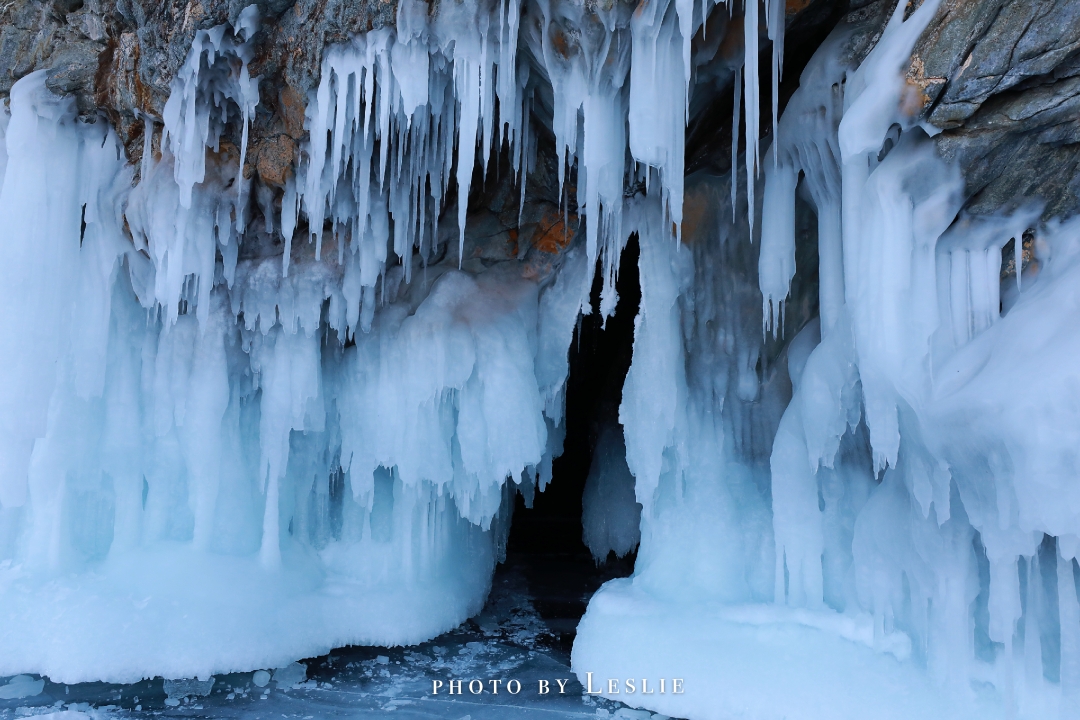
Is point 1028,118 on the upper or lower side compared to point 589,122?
lower

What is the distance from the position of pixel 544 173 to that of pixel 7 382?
185 inches

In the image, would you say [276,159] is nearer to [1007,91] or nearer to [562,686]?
[562,686]

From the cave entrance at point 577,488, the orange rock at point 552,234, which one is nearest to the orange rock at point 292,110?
the orange rock at point 552,234

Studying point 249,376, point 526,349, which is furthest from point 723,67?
point 249,376

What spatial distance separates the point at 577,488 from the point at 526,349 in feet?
23.0

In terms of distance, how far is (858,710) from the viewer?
4.23m

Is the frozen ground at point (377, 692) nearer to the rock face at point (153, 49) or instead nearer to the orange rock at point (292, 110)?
the rock face at point (153, 49)

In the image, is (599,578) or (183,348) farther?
(599,578)

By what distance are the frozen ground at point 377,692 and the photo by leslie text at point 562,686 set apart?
1.6 inches

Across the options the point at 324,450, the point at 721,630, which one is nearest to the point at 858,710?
the point at 721,630

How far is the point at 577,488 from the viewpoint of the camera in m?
13.2

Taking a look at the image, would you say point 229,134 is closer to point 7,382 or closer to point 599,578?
point 7,382

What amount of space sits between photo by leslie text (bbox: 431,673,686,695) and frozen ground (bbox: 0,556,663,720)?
4 centimetres

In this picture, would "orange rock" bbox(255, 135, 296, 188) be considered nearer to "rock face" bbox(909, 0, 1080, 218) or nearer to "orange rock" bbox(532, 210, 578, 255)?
"orange rock" bbox(532, 210, 578, 255)
